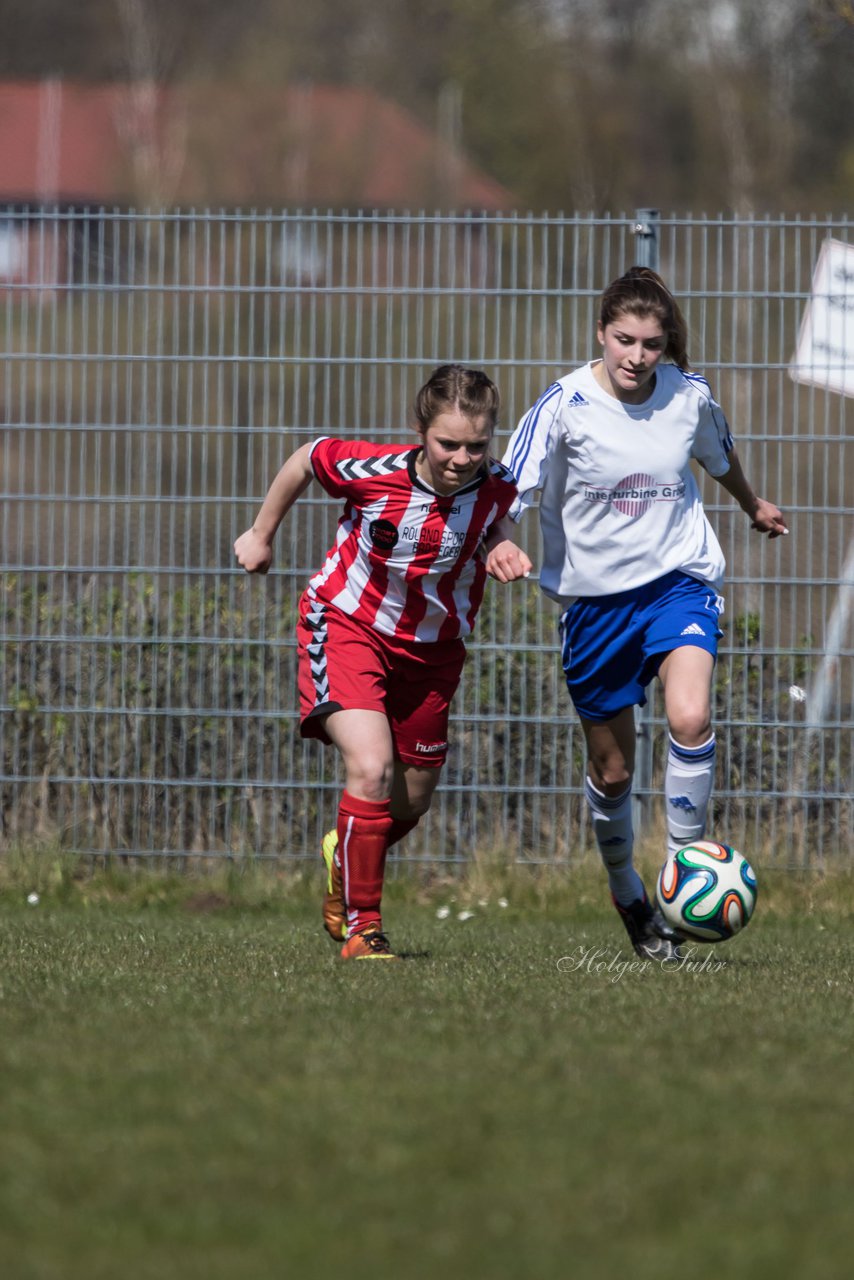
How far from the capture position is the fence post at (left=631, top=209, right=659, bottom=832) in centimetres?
807

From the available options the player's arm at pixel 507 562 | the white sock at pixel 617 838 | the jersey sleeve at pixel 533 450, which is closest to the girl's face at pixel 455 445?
the jersey sleeve at pixel 533 450

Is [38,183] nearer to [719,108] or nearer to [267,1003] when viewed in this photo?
[719,108]

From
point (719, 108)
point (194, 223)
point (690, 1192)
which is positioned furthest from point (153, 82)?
point (690, 1192)

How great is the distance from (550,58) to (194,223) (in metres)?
42.6

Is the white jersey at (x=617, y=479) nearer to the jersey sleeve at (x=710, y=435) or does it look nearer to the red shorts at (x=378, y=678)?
the jersey sleeve at (x=710, y=435)

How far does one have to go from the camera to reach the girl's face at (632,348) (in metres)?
5.72

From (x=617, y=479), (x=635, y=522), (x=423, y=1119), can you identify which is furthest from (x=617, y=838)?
(x=423, y=1119)

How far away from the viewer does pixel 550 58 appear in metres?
48.4

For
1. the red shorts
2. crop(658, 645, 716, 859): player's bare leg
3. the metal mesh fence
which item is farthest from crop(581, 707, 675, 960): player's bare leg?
the metal mesh fence

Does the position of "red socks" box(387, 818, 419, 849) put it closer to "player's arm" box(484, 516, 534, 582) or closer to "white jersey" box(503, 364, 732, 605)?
"white jersey" box(503, 364, 732, 605)

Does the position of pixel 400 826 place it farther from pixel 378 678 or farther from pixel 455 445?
pixel 455 445

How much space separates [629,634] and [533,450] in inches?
26.6

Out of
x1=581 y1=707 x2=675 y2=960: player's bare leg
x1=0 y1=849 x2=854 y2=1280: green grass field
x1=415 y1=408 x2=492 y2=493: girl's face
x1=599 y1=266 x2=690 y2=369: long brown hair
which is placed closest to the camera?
x1=0 y1=849 x2=854 y2=1280: green grass field

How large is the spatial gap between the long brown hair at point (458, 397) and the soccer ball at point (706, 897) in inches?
58.0
